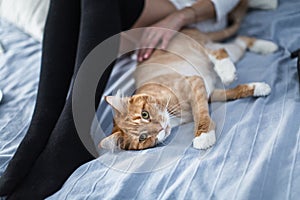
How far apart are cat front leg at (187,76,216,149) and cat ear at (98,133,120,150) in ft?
0.56

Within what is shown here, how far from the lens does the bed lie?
2.39 ft

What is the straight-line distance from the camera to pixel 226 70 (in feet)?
3.52

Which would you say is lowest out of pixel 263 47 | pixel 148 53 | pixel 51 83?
pixel 263 47

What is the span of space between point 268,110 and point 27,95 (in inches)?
25.3

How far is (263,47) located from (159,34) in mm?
311

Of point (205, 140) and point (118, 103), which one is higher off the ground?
point (118, 103)

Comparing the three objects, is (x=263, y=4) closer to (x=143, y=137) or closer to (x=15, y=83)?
(x=143, y=137)

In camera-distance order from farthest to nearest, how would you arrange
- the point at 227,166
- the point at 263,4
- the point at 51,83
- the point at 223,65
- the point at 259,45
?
the point at 263,4
the point at 259,45
the point at 223,65
the point at 51,83
the point at 227,166

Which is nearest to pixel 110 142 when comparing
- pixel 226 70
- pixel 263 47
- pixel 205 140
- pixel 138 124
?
pixel 138 124

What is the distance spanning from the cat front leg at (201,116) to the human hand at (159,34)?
0.21 metres

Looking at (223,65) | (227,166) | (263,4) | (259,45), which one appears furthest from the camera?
(263,4)

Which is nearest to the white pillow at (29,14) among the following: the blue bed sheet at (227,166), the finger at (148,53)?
the finger at (148,53)

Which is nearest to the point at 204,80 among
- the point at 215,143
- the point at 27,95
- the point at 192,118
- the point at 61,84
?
the point at 192,118

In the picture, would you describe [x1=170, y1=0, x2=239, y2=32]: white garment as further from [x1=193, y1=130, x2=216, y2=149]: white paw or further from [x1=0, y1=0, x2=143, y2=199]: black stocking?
[x1=193, y1=130, x2=216, y2=149]: white paw
